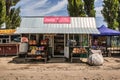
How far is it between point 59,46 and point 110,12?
84.7 feet

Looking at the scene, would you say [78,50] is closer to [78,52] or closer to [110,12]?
[78,52]

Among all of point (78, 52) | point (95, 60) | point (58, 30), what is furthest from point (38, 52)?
point (95, 60)

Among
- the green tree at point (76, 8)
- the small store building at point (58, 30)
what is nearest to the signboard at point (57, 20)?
the small store building at point (58, 30)

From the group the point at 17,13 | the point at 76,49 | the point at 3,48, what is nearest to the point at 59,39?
the point at 76,49

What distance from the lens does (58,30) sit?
2350cm

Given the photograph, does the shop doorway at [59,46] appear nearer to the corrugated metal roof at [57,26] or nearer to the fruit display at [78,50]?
the corrugated metal roof at [57,26]

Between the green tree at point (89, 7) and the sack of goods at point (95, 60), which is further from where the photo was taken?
the green tree at point (89, 7)

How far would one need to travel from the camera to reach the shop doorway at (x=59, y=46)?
83.9ft

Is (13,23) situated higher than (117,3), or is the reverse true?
(117,3)

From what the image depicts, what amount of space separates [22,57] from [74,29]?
514cm

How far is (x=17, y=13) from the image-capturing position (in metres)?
46.4

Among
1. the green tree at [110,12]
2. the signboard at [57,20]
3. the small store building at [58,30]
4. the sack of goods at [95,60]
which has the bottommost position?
the sack of goods at [95,60]

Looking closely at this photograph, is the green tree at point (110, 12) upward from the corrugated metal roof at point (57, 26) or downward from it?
upward

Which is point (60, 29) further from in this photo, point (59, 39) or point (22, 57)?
point (22, 57)
